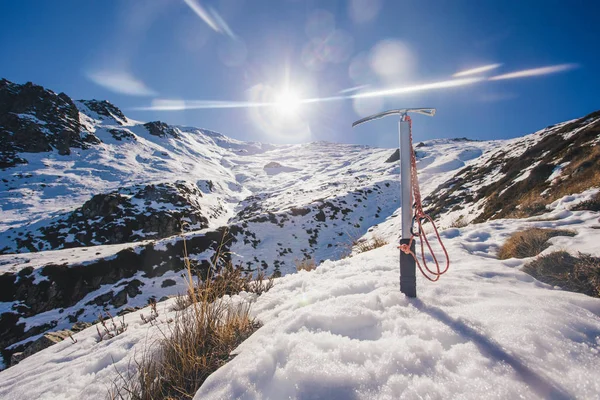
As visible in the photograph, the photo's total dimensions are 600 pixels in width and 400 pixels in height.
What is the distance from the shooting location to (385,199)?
2553 centimetres

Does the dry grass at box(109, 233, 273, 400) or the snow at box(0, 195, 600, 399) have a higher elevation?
the snow at box(0, 195, 600, 399)

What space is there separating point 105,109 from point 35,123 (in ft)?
102

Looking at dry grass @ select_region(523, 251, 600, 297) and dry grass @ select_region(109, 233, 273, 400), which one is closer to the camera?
dry grass @ select_region(109, 233, 273, 400)

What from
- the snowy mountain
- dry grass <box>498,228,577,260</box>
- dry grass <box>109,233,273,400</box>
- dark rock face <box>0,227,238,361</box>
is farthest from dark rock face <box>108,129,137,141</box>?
dry grass <box>498,228,577,260</box>

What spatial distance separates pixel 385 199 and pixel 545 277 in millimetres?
23996

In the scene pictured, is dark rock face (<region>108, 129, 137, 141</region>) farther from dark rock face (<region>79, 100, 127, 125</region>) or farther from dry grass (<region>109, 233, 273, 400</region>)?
dry grass (<region>109, 233, 273, 400</region>)

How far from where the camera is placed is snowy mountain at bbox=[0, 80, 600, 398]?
1.40 meters

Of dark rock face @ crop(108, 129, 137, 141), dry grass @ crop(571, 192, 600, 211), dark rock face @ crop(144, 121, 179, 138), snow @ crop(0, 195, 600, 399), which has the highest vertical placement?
dark rock face @ crop(144, 121, 179, 138)

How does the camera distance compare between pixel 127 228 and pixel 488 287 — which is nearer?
pixel 488 287

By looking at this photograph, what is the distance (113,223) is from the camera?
25969mm

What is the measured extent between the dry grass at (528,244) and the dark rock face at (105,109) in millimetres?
98504

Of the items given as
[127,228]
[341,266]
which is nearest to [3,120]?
[127,228]

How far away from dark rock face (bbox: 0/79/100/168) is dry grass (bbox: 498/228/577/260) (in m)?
67.3

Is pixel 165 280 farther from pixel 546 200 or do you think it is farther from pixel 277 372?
pixel 546 200
